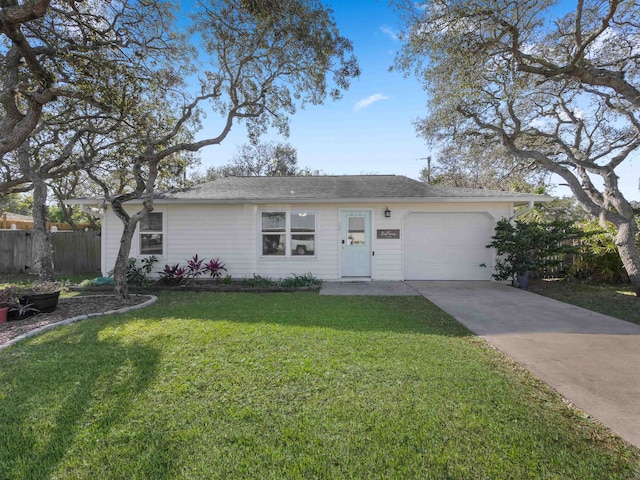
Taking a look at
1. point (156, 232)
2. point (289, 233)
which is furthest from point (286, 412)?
point (156, 232)

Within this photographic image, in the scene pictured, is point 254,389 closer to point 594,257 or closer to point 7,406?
point 7,406

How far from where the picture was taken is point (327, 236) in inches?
365

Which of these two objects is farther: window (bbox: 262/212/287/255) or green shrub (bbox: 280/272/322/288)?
window (bbox: 262/212/287/255)

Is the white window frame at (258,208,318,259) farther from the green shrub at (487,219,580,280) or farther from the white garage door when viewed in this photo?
the green shrub at (487,219,580,280)

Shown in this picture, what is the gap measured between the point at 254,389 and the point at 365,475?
4.42ft

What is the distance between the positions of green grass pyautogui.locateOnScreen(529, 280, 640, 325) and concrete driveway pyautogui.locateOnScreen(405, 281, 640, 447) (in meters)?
0.51

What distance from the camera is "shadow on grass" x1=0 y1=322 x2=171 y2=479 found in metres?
2.09

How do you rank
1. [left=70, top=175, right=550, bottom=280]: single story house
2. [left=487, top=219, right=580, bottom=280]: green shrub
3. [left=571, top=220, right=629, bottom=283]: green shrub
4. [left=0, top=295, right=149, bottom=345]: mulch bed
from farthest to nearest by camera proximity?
[left=70, top=175, right=550, bottom=280]: single story house, [left=571, top=220, right=629, bottom=283]: green shrub, [left=487, top=219, right=580, bottom=280]: green shrub, [left=0, top=295, right=149, bottom=345]: mulch bed

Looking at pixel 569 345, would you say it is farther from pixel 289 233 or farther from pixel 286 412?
pixel 289 233

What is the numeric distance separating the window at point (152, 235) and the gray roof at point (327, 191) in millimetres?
767

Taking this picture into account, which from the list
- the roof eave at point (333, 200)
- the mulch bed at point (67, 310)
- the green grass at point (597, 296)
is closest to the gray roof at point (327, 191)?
the roof eave at point (333, 200)

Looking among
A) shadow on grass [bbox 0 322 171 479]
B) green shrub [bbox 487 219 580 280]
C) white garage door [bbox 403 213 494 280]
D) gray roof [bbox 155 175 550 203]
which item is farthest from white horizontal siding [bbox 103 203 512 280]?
shadow on grass [bbox 0 322 171 479]

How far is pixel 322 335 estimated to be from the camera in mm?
4426

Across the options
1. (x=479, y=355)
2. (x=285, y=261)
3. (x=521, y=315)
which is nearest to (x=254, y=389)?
(x=479, y=355)
